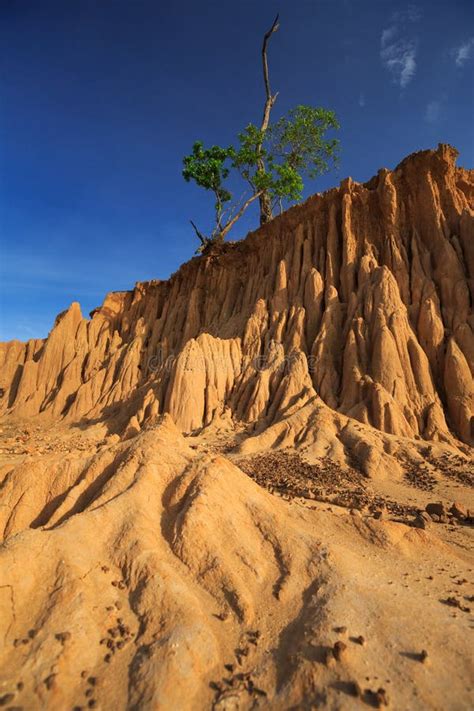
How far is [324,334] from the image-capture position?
808 inches

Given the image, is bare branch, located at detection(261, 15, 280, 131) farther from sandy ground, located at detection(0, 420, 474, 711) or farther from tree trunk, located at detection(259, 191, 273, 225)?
sandy ground, located at detection(0, 420, 474, 711)

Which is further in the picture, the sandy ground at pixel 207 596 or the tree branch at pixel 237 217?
the tree branch at pixel 237 217

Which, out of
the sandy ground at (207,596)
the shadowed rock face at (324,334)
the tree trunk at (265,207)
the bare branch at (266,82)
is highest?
the bare branch at (266,82)

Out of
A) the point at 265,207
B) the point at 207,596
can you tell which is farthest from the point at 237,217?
the point at 207,596

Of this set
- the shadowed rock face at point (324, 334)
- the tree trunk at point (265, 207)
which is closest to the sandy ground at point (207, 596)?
the shadowed rock face at point (324, 334)

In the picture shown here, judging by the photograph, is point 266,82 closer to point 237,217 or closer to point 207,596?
point 237,217

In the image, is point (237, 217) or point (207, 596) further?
point (237, 217)

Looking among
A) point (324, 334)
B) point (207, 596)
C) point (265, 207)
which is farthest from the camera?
point (265, 207)

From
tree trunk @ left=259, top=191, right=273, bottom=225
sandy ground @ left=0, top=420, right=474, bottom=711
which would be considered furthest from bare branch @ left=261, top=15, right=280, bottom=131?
sandy ground @ left=0, top=420, right=474, bottom=711

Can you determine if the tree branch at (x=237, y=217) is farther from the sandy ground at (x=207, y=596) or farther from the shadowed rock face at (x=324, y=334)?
the sandy ground at (x=207, y=596)

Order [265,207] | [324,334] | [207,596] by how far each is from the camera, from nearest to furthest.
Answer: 1. [207,596]
2. [324,334]
3. [265,207]

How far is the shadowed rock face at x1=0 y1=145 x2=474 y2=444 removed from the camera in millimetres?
17516

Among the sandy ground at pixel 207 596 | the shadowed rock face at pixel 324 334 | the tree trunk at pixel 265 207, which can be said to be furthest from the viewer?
the tree trunk at pixel 265 207

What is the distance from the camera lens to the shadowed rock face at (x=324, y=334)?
17.5 m
